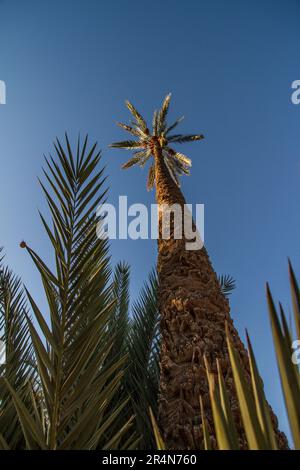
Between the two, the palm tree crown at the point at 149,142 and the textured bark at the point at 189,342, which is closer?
the textured bark at the point at 189,342

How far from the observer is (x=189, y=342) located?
6.79 feet

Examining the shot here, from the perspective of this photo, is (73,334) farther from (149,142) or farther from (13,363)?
(149,142)

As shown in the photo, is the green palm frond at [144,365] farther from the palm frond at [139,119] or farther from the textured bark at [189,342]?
the palm frond at [139,119]

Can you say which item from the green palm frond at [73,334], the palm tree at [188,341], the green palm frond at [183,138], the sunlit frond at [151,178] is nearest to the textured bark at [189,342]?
the palm tree at [188,341]

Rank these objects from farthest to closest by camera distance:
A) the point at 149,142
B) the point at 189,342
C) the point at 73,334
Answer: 1. the point at 149,142
2. the point at 189,342
3. the point at 73,334

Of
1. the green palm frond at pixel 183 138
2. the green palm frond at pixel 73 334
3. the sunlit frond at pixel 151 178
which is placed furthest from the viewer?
the green palm frond at pixel 183 138

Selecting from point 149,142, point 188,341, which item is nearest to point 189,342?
point 188,341

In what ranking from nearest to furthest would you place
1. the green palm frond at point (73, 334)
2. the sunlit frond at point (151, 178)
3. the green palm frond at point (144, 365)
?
1. the green palm frond at point (73, 334)
2. the green palm frond at point (144, 365)
3. the sunlit frond at point (151, 178)

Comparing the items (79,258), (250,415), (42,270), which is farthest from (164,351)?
(250,415)

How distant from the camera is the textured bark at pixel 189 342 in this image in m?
1.64
